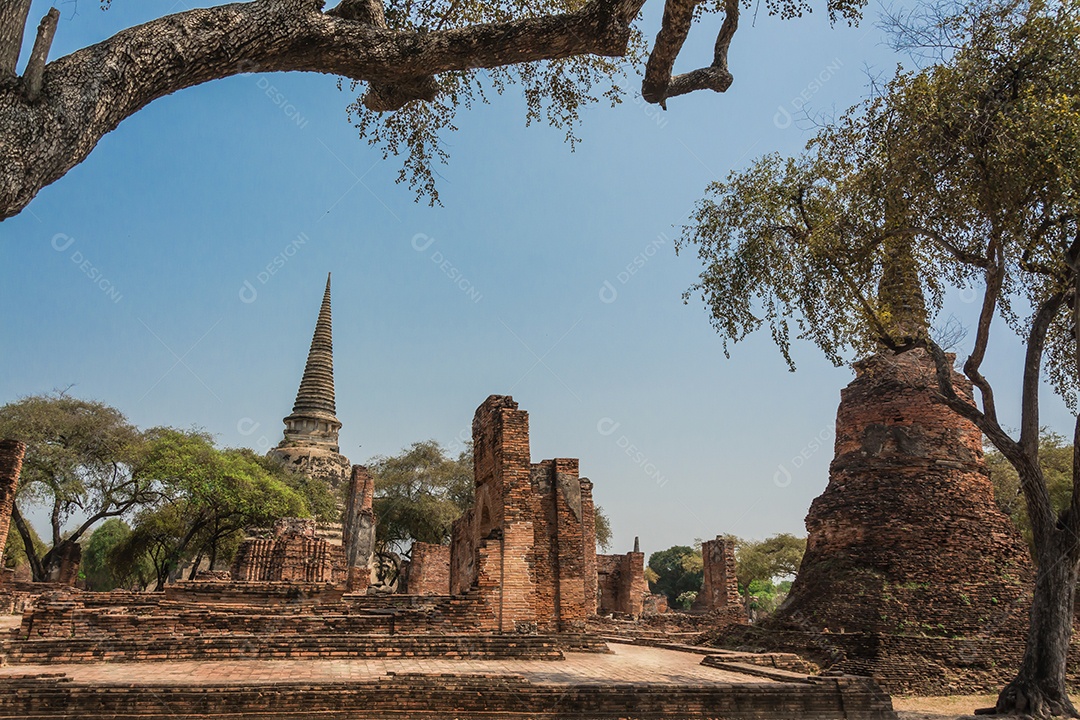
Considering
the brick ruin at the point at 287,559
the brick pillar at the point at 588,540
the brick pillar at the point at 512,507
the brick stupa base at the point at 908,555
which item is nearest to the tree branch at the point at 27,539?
the brick ruin at the point at 287,559

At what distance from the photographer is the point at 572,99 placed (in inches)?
409

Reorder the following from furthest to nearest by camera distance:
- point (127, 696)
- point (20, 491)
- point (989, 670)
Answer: point (20, 491), point (989, 670), point (127, 696)

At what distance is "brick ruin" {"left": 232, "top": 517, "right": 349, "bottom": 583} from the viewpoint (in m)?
18.7

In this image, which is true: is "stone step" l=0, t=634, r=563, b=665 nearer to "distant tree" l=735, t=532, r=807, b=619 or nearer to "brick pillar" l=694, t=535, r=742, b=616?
"brick pillar" l=694, t=535, r=742, b=616

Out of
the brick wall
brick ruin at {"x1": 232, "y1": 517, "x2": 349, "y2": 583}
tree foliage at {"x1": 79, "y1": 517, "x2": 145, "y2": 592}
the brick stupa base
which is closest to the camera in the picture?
the brick stupa base

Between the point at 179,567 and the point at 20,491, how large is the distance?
36.6 ft

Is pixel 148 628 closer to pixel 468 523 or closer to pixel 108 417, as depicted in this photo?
pixel 468 523

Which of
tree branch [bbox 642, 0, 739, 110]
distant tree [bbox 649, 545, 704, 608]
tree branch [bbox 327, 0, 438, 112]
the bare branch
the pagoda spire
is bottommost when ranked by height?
distant tree [bbox 649, 545, 704, 608]

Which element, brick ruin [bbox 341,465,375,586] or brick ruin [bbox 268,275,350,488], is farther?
brick ruin [bbox 268,275,350,488]

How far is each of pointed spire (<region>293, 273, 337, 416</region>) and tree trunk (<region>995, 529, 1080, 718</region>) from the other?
4082 centimetres

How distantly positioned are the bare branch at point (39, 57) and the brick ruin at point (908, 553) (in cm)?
1098

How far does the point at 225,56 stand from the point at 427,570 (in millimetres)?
26529

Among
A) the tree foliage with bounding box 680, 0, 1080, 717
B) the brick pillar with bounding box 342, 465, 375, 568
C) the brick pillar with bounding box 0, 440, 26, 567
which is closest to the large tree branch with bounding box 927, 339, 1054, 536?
the tree foliage with bounding box 680, 0, 1080, 717

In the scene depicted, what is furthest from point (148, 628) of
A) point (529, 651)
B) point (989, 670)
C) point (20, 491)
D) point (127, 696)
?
point (20, 491)
